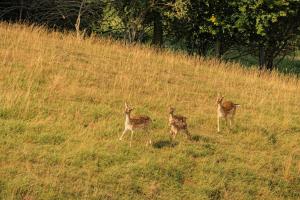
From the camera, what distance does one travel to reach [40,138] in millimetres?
13008

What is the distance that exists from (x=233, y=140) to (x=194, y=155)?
189cm

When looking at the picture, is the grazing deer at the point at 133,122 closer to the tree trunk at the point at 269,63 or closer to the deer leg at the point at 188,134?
the deer leg at the point at 188,134

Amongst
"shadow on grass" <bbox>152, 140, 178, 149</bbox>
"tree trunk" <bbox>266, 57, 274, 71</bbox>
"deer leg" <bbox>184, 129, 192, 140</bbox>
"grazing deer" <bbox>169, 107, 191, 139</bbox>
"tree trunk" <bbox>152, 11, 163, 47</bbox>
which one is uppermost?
"tree trunk" <bbox>152, 11, 163, 47</bbox>

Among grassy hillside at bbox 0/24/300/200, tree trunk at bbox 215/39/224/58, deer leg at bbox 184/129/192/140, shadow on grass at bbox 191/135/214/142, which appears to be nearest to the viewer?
grassy hillside at bbox 0/24/300/200

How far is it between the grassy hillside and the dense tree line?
720cm

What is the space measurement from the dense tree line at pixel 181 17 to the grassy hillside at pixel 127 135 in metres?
7.20

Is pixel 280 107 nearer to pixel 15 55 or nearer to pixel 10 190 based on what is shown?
pixel 15 55

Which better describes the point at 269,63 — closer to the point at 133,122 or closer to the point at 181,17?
the point at 181,17

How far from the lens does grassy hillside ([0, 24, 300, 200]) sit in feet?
38.4

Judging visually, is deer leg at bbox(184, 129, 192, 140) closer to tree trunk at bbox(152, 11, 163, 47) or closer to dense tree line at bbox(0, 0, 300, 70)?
dense tree line at bbox(0, 0, 300, 70)

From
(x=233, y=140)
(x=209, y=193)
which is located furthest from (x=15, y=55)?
(x=209, y=193)

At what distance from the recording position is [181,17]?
2898 centimetres

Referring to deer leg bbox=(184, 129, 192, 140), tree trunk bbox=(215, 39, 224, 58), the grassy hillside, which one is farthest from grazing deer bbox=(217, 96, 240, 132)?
tree trunk bbox=(215, 39, 224, 58)

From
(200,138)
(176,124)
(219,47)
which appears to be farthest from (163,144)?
(219,47)
